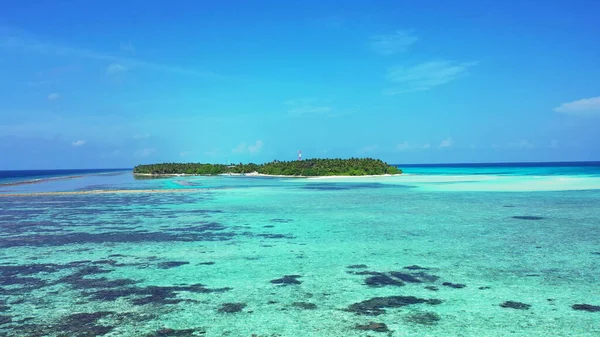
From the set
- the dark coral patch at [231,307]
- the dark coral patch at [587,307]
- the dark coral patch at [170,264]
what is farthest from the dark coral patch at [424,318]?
the dark coral patch at [170,264]

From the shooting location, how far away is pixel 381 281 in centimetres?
820

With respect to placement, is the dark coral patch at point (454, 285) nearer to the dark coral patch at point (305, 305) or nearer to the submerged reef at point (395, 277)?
the submerged reef at point (395, 277)

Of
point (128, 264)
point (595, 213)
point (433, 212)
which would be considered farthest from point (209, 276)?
point (595, 213)

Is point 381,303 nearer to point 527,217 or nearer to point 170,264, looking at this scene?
point 170,264

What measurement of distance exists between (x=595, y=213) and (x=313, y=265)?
518 inches

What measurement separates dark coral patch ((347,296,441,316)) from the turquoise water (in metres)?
0.03

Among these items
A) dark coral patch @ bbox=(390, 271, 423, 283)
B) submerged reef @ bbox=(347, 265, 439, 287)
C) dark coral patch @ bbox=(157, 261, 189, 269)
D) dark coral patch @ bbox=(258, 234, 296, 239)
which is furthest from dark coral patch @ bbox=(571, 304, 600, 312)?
dark coral patch @ bbox=(258, 234, 296, 239)

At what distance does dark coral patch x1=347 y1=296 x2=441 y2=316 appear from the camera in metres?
6.58

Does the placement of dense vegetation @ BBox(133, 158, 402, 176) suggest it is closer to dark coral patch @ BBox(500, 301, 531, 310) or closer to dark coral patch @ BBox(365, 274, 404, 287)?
dark coral patch @ BBox(365, 274, 404, 287)

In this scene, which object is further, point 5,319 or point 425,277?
point 425,277

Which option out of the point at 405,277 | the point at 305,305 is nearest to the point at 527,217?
the point at 405,277

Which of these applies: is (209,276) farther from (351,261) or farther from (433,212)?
(433,212)

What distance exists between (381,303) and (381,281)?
1296 millimetres

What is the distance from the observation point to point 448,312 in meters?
6.52
